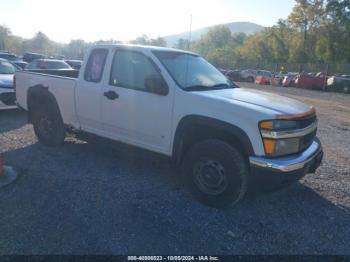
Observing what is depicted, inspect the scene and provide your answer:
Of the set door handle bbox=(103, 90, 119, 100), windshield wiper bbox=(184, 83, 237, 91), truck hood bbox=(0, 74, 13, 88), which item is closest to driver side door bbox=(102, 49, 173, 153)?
door handle bbox=(103, 90, 119, 100)

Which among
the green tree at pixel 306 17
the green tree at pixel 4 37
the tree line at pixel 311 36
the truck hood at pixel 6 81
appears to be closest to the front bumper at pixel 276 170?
the truck hood at pixel 6 81

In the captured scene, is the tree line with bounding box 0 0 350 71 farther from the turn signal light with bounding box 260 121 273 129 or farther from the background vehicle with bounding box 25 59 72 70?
the turn signal light with bounding box 260 121 273 129

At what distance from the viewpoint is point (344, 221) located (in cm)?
406

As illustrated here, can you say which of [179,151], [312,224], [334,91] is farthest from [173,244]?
[334,91]

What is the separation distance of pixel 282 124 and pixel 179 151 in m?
1.33

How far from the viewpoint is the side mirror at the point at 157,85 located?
14.4 feet

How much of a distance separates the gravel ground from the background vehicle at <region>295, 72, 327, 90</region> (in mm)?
26170

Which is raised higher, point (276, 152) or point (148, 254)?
point (276, 152)

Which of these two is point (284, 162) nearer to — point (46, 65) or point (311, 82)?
point (46, 65)

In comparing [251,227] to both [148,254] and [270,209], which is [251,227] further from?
[148,254]

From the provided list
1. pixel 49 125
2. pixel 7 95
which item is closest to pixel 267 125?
pixel 49 125

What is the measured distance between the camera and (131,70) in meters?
4.91

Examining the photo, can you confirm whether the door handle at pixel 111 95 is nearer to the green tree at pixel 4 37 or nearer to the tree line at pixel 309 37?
the tree line at pixel 309 37

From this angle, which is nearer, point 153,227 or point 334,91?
point 153,227
